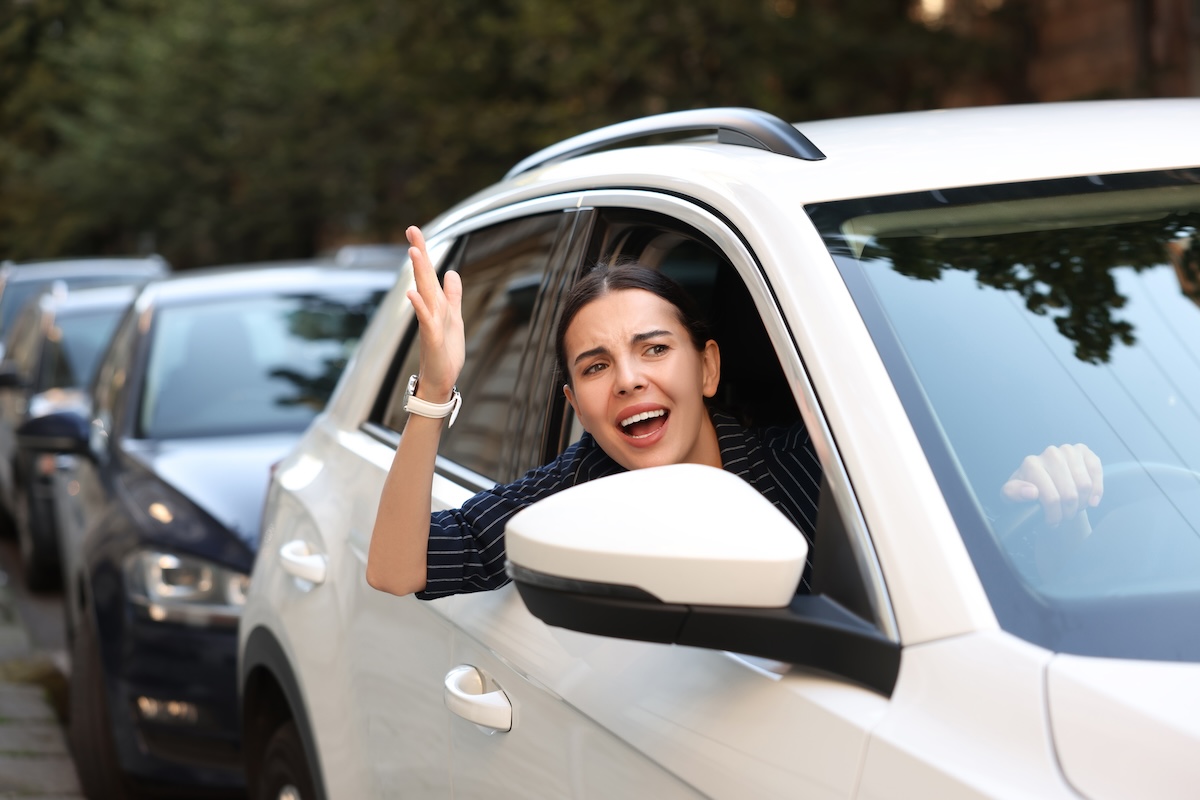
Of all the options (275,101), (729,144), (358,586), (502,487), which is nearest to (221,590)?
(358,586)

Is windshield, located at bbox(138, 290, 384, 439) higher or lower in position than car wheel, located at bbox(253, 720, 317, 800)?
higher

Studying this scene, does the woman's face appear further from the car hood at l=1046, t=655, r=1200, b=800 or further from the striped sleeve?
the car hood at l=1046, t=655, r=1200, b=800

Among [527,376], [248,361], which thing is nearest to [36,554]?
[248,361]

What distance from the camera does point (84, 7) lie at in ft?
79.6

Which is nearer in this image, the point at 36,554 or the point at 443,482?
the point at 443,482

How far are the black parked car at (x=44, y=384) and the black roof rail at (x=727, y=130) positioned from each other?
276 inches

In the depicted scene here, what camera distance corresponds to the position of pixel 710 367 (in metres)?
2.61

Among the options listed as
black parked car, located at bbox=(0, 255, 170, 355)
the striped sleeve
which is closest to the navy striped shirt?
the striped sleeve

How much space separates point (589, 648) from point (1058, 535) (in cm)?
64

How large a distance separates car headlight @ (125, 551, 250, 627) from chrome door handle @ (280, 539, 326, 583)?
63.7 inches

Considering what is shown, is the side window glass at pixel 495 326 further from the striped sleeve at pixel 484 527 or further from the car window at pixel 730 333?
the striped sleeve at pixel 484 527

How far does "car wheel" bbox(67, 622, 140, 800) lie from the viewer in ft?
17.2

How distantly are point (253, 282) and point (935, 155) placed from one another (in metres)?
5.15

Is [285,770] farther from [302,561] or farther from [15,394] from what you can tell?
[15,394]
